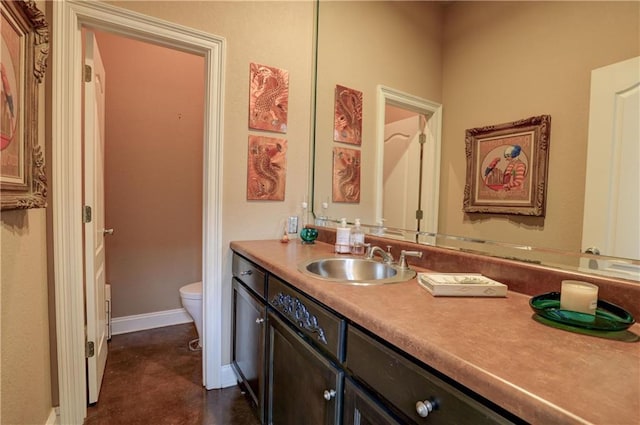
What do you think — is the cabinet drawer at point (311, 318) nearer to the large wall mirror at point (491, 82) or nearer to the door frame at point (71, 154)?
the large wall mirror at point (491, 82)

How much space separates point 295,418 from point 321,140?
1.60 m

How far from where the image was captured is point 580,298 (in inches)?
28.7

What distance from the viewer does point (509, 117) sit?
114cm

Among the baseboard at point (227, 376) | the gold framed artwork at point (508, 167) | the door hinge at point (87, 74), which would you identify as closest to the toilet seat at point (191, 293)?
the baseboard at point (227, 376)

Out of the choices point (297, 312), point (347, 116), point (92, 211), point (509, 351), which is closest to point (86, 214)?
point (92, 211)

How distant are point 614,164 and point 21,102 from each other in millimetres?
1932

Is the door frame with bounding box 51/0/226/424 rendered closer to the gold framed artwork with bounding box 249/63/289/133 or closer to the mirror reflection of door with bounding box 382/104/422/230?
the gold framed artwork with bounding box 249/63/289/133

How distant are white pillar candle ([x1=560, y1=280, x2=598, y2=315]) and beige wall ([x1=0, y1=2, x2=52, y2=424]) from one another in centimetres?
166

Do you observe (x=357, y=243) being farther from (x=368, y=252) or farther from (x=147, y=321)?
(x=147, y=321)

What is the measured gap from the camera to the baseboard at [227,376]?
1.89m

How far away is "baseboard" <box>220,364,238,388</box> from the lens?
1888 millimetres

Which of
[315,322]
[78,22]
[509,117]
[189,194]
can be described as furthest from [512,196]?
[189,194]

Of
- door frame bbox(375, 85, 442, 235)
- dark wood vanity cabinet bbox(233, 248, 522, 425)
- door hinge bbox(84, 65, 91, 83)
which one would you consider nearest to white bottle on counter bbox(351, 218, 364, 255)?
door frame bbox(375, 85, 442, 235)

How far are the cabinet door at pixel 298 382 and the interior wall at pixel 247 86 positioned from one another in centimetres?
72
